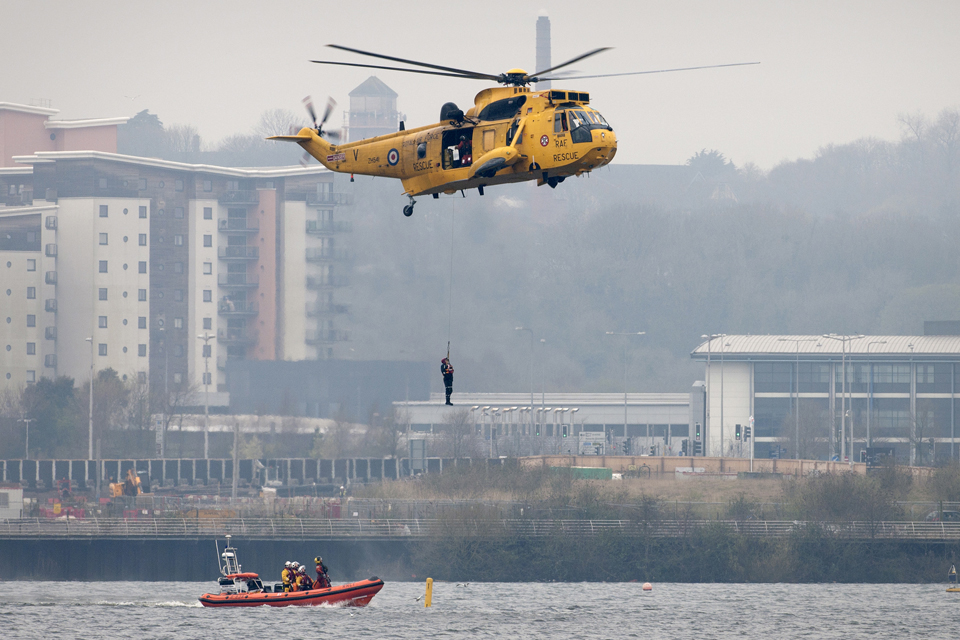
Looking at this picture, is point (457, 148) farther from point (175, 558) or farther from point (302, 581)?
point (175, 558)

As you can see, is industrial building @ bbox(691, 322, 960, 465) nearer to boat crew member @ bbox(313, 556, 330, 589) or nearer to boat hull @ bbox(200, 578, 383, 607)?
boat hull @ bbox(200, 578, 383, 607)

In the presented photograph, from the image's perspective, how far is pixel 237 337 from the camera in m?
199

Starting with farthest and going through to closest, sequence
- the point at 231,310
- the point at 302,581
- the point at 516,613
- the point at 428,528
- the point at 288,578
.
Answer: the point at 231,310
the point at 428,528
the point at 516,613
the point at 302,581
the point at 288,578

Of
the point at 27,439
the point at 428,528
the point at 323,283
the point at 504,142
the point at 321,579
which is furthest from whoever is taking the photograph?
the point at 323,283

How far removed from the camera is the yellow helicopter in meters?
52.1

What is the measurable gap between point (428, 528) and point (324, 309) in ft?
333

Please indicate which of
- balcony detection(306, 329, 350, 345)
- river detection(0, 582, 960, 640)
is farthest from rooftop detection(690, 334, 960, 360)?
balcony detection(306, 329, 350, 345)

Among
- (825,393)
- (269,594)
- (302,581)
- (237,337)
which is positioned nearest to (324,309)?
(237,337)

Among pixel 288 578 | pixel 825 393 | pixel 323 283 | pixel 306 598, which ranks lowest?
pixel 306 598

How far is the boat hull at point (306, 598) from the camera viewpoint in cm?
7456

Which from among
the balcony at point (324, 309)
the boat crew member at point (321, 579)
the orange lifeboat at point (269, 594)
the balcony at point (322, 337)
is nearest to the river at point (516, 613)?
the orange lifeboat at point (269, 594)

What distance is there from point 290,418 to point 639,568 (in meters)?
82.0

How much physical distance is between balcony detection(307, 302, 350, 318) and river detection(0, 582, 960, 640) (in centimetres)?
10248

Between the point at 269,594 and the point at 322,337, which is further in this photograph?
the point at 322,337
